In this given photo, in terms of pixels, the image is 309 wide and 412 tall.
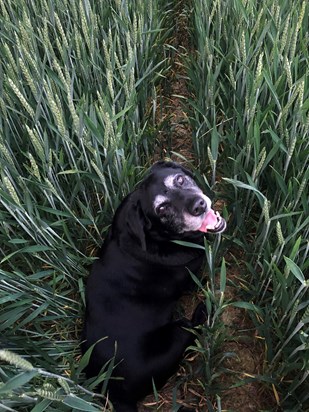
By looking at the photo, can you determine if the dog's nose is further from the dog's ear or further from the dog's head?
the dog's ear

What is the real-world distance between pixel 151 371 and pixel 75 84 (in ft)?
3.35

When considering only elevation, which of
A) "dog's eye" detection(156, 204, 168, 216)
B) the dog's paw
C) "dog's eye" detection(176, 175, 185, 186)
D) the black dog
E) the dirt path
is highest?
"dog's eye" detection(176, 175, 185, 186)

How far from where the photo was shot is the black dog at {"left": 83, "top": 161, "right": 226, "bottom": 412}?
1.19 m

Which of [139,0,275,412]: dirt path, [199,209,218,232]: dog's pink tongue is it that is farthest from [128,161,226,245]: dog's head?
[139,0,275,412]: dirt path

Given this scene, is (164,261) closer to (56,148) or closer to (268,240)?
(268,240)

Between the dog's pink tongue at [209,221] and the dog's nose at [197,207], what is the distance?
1.3 inches

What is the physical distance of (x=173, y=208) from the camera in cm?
126

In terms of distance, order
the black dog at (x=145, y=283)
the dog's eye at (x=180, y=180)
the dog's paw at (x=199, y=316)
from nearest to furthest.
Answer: the black dog at (x=145, y=283) < the dog's eye at (x=180, y=180) < the dog's paw at (x=199, y=316)

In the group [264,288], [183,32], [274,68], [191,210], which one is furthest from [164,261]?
[183,32]

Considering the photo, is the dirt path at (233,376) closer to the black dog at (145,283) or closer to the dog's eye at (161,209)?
the black dog at (145,283)

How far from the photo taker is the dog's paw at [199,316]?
1427 millimetres

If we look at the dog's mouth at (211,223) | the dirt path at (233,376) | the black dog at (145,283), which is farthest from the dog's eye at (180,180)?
the dirt path at (233,376)

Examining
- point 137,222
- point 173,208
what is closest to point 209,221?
point 173,208

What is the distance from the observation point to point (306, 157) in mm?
1243
